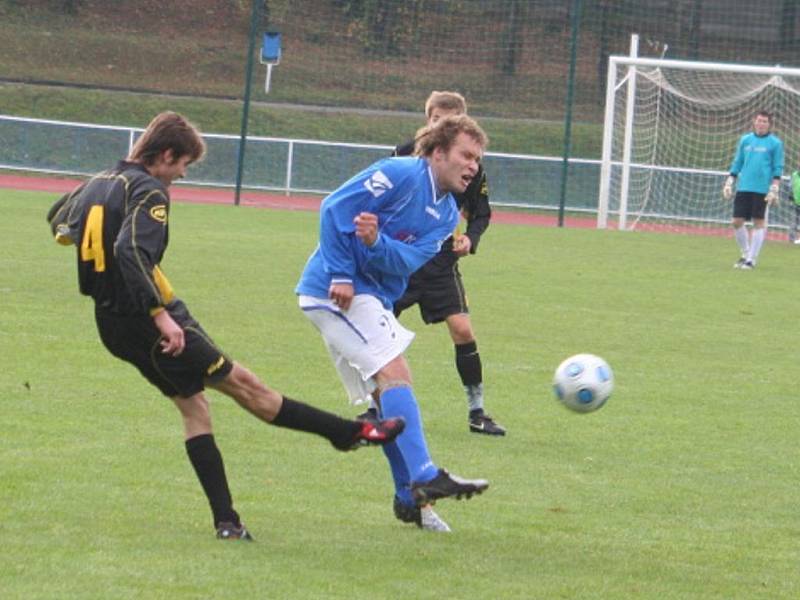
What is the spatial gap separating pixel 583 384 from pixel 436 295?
1758mm

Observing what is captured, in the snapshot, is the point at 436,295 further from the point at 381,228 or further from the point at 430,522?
the point at 430,522

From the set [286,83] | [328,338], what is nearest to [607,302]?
[328,338]

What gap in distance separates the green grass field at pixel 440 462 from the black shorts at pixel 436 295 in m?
0.56

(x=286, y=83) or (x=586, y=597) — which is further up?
(x=286, y=83)

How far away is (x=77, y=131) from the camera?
2888 centimetres

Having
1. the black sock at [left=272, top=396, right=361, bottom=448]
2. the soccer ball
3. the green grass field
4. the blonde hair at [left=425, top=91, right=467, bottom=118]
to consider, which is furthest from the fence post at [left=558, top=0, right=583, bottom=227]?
the black sock at [left=272, top=396, right=361, bottom=448]

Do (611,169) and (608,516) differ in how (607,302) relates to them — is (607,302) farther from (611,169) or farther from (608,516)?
(611,169)

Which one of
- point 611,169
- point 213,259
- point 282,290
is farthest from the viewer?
point 611,169

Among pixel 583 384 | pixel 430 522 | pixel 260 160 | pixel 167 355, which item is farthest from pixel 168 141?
pixel 260 160

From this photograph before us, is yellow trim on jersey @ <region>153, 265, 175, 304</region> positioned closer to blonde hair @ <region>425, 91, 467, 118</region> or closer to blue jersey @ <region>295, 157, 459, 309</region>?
blue jersey @ <region>295, 157, 459, 309</region>

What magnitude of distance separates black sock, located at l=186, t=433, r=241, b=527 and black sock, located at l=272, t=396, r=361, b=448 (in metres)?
0.25

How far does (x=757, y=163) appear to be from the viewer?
19547mm

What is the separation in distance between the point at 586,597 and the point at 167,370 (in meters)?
1.62

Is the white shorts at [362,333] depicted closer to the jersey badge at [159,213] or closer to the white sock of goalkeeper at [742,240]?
the jersey badge at [159,213]
